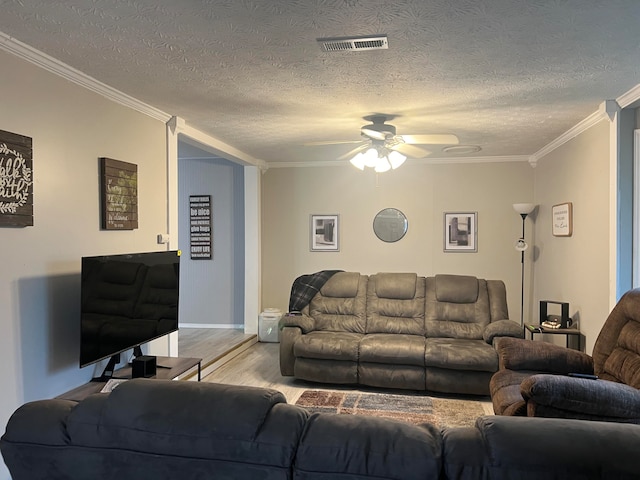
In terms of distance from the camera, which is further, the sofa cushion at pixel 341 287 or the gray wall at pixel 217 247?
the gray wall at pixel 217 247

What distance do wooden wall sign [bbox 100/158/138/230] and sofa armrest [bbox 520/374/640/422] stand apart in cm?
278

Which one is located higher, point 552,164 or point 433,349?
point 552,164

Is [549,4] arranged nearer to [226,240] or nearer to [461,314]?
[461,314]

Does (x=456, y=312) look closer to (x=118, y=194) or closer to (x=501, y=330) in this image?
(x=501, y=330)

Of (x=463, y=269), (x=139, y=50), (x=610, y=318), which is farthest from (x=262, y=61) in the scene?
(x=463, y=269)

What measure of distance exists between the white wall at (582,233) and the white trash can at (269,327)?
10.9 ft

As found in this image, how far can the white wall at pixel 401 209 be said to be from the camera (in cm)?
588

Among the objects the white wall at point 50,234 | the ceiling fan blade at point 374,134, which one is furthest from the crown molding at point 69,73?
the ceiling fan blade at point 374,134

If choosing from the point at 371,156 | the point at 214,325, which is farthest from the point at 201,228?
the point at 371,156

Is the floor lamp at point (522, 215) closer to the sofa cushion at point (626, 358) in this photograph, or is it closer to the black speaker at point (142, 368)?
the sofa cushion at point (626, 358)

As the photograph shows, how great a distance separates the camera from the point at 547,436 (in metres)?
1.01

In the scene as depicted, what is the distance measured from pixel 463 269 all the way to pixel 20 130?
5.02 m

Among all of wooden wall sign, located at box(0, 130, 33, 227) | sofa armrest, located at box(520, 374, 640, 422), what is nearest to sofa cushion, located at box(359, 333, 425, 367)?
sofa armrest, located at box(520, 374, 640, 422)

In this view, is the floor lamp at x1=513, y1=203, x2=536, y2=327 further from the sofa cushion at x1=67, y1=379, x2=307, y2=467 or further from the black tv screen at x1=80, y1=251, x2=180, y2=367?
the sofa cushion at x1=67, y1=379, x2=307, y2=467
